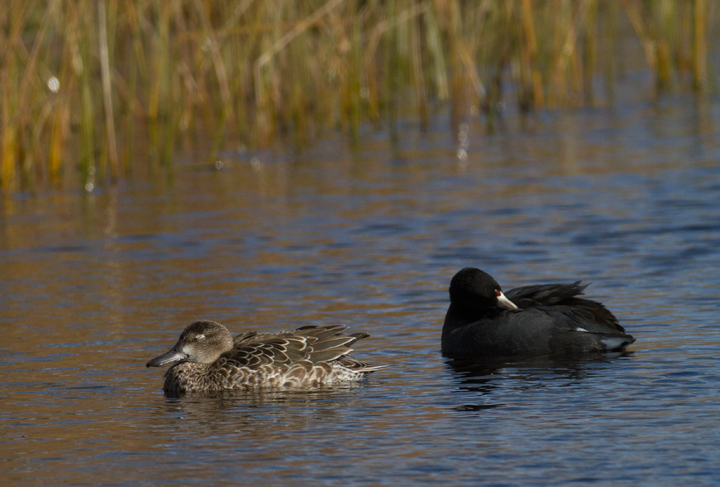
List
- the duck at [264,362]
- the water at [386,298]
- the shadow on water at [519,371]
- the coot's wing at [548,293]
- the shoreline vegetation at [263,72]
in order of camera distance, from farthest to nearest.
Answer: the shoreline vegetation at [263,72], the coot's wing at [548,293], the duck at [264,362], the shadow on water at [519,371], the water at [386,298]

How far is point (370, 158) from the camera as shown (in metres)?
19.0

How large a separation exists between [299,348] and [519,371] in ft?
4.70

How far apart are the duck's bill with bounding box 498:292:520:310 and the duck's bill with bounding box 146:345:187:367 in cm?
228

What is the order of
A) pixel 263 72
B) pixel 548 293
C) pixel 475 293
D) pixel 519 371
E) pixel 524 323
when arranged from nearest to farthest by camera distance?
pixel 519 371 < pixel 524 323 < pixel 548 293 < pixel 475 293 < pixel 263 72

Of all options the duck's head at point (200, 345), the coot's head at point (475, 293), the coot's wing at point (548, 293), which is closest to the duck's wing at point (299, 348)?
the duck's head at point (200, 345)

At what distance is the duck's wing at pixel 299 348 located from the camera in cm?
874

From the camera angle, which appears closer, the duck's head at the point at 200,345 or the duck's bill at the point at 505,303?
the duck's head at the point at 200,345

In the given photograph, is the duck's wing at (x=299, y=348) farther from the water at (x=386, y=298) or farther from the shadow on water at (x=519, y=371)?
the shadow on water at (x=519, y=371)

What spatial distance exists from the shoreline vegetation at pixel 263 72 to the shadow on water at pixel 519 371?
7.63 meters

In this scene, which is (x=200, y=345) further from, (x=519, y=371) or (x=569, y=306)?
(x=569, y=306)

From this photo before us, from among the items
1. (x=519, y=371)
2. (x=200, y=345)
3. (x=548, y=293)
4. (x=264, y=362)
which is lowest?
(x=519, y=371)

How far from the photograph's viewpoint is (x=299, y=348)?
8.80 m

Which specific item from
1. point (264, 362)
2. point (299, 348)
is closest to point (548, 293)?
point (299, 348)

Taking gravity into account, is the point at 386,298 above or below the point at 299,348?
above
